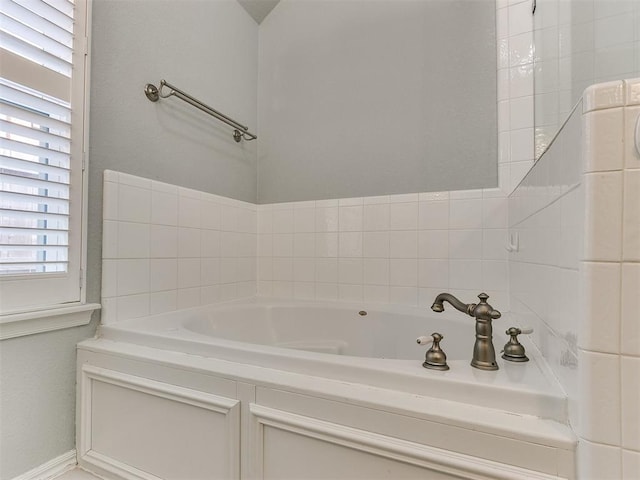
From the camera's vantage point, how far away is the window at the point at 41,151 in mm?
950

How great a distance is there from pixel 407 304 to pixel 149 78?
5.48ft

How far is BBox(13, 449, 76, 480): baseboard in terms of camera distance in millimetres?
1005

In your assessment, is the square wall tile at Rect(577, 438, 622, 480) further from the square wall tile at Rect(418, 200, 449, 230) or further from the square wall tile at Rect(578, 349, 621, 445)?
the square wall tile at Rect(418, 200, 449, 230)

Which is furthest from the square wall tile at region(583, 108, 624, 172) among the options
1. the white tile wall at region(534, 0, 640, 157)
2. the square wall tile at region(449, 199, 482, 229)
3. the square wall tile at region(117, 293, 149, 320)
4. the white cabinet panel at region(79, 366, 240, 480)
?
the square wall tile at region(117, 293, 149, 320)

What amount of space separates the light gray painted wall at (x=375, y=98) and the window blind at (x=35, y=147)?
1.18 meters

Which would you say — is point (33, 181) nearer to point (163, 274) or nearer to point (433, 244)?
point (163, 274)

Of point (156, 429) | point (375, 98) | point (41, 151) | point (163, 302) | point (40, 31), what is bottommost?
point (156, 429)

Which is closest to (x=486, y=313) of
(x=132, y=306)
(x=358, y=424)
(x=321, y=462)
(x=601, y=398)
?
(x=601, y=398)

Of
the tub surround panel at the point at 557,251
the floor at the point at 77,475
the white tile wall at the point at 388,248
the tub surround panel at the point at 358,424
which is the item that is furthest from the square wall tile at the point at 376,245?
the floor at the point at 77,475

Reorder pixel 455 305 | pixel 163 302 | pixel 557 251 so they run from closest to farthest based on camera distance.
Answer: pixel 557 251 → pixel 455 305 → pixel 163 302

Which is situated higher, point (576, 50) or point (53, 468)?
point (576, 50)

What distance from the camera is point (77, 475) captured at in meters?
1.06

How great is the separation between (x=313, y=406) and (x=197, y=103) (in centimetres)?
151

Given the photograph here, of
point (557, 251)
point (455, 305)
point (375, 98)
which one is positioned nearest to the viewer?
point (557, 251)
